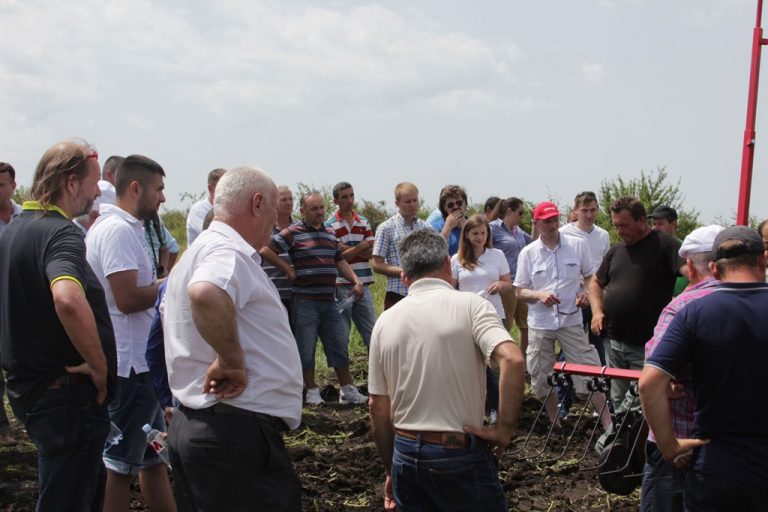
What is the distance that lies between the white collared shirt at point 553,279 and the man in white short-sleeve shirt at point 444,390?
4.19m

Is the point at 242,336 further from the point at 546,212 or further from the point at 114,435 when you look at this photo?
the point at 546,212

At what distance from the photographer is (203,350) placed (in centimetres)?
318

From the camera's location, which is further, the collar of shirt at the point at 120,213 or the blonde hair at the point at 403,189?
the blonde hair at the point at 403,189

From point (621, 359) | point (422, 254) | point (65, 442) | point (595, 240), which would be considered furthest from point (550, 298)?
point (65, 442)

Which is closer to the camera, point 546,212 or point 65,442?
point 65,442

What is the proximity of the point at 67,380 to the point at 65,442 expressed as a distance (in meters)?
0.27

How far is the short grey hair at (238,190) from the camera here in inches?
129

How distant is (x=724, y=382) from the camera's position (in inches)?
132

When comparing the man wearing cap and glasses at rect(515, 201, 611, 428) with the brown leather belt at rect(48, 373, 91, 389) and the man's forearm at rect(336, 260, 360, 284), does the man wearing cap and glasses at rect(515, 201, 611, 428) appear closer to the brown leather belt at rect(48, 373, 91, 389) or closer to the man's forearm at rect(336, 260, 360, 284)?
the man's forearm at rect(336, 260, 360, 284)

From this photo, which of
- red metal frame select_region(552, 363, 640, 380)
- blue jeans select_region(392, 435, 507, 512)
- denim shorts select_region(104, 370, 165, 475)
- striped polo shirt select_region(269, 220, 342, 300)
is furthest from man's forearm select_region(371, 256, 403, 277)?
blue jeans select_region(392, 435, 507, 512)

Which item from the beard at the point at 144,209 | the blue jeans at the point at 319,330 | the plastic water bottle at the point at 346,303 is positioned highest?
the beard at the point at 144,209

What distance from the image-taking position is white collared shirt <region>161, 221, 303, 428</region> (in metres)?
3.10

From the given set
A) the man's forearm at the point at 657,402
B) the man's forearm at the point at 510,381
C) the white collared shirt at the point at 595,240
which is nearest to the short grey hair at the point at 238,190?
the man's forearm at the point at 510,381

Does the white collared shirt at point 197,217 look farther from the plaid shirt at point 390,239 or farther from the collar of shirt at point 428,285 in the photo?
the collar of shirt at point 428,285
